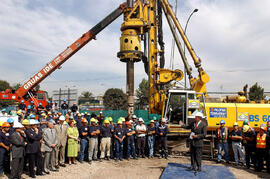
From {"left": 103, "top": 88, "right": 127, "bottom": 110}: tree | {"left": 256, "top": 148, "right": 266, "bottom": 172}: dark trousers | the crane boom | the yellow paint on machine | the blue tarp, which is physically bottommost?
the blue tarp

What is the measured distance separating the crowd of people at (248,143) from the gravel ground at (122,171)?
0.45m

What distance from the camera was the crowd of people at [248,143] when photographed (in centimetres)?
840

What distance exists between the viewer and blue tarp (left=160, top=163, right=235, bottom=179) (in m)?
7.32

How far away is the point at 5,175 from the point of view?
7402mm

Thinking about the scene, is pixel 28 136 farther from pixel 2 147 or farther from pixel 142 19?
pixel 142 19

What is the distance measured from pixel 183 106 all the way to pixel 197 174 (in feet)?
13.5

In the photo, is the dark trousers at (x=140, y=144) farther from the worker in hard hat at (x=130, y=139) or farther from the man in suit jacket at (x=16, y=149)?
the man in suit jacket at (x=16, y=149)

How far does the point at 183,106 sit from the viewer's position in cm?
1105

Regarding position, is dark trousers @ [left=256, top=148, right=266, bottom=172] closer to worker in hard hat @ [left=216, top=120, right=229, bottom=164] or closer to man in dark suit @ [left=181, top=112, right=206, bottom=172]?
worker in hard hat @ [left=216, top=120, right=229, bottom=164]

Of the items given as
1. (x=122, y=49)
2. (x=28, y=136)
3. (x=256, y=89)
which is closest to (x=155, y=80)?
(x=122, y=49)

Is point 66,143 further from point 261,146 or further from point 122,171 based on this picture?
point 261,146

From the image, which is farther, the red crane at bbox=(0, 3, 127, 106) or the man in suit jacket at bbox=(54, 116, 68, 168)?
the red crane at bbox=(0, 3, 127, 106)

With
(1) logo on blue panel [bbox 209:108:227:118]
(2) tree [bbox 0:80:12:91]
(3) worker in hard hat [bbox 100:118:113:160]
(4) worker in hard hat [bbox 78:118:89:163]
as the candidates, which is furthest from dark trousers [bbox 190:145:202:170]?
(2) tree [bbox 0:80:12:91]

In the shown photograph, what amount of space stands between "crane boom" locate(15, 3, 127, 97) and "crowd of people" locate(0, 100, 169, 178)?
9.77 meters
